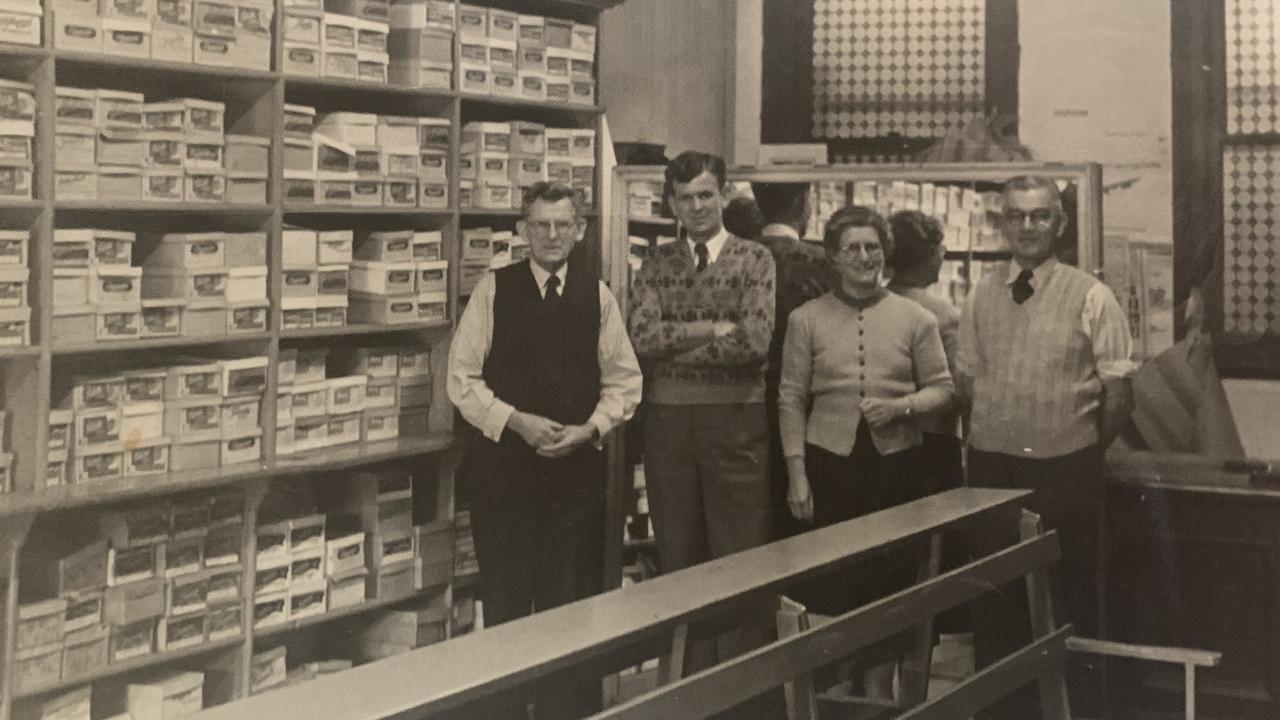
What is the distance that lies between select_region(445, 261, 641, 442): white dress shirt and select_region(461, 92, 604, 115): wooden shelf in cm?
59

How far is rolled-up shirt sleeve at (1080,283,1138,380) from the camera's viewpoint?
3445 millimetres

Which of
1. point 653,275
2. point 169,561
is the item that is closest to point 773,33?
point 653,275

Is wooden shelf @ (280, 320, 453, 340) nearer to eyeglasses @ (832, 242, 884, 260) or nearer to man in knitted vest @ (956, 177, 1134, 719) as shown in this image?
eyeglasses @ (832, 242, 884, 260)

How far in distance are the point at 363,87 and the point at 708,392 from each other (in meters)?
1.16

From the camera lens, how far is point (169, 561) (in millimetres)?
3244

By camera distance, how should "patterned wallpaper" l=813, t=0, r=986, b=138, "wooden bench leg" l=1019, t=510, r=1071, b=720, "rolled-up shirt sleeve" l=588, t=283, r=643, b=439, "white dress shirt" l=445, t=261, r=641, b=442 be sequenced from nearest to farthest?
"wooden bench leg" l=1019, t=510, r=1071, b=720, "white dress shirt" l=445, t=261, r=641, b=442, "rolled-up shirt sleeve" l=588, t=283, r=643, b=439, "patterned wallpaper" l=813, t=0, r=986, b=138

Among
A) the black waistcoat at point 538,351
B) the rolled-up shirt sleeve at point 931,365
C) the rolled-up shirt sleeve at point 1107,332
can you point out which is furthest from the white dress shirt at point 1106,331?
the black waistcoat at point 538,351

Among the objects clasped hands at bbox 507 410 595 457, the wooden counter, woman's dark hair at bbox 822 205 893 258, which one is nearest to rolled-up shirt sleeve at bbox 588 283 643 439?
clasped hands at bbox 507 410 595 457

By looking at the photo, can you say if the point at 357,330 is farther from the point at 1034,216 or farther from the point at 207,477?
the point at 1034,216

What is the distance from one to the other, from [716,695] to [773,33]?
11.3 ft

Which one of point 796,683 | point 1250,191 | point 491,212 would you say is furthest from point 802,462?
point 1250,191

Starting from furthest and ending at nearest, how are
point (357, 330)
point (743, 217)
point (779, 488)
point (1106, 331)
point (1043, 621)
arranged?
point (743, 217) < point (779, 488) < point (357, 330) < point (1106, 331) < point (1043, 621)

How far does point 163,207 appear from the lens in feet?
10.3

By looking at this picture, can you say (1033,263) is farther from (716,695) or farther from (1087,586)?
(716,695)
